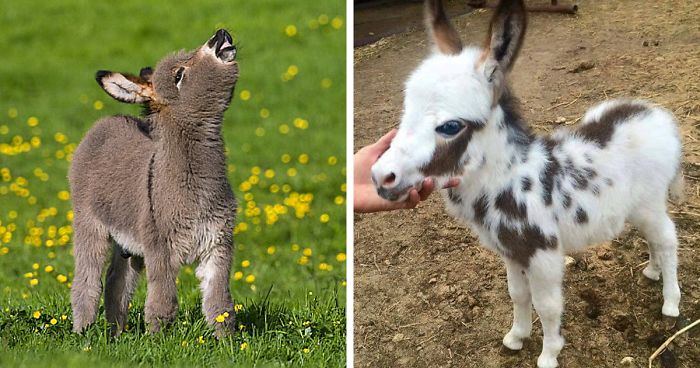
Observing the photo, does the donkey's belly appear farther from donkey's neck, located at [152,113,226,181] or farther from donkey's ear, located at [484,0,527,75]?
donkey's ear, located at [484,0,527,75]

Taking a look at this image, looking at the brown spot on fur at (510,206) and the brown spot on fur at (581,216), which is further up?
the brown spot on fur at (510,206)

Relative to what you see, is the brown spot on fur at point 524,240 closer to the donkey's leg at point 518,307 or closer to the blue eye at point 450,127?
the donkey's leg at point 518,307

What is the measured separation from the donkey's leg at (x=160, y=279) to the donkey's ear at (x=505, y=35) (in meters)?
0.68

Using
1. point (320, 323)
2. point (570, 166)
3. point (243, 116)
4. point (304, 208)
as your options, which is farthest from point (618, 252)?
point (243, 116)

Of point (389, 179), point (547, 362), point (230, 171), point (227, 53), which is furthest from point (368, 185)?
point (230, 171)

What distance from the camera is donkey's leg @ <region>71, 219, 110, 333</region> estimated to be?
1.84m

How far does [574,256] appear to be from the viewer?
2.36 metres

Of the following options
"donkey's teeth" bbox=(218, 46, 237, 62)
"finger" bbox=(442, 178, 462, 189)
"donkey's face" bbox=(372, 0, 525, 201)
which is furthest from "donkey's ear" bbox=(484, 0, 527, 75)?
"donkey's teeth" bbox=(218, 46, 237, 62)

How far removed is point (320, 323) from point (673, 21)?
1.18m

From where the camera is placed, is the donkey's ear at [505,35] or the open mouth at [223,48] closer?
the donkey's ear at [505,35]

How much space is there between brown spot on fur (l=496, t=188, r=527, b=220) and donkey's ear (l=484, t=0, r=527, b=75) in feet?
0.85

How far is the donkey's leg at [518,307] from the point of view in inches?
78.6

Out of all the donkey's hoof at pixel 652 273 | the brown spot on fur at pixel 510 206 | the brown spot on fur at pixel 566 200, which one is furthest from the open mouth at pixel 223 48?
the donkey's hoof at pixel 652 273

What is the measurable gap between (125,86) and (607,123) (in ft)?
3.16
